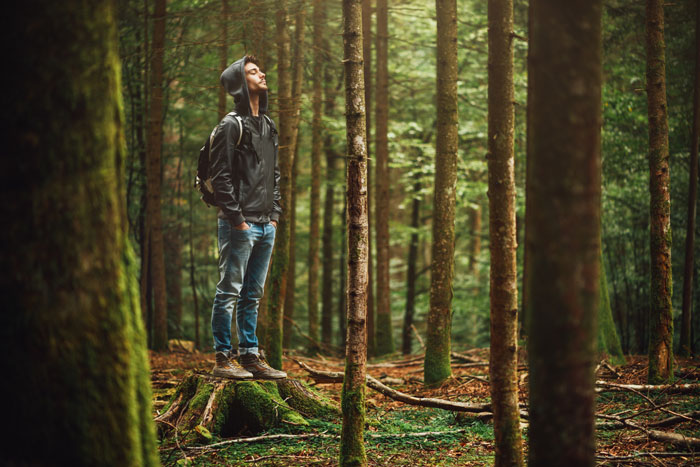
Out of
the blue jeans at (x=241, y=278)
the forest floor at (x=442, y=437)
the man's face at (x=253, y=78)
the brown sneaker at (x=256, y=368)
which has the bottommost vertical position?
the forest floor at (x=442, y=437)

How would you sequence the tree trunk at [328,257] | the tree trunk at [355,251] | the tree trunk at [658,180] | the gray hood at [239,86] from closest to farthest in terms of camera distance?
the tree trunk at [355,251]
the gray hood at [239,86]
the tree trunk at [658,180]
the tree trunk at [328,257]

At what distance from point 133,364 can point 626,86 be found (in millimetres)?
13538

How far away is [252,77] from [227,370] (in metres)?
3.13

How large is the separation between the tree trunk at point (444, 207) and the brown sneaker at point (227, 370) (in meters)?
3.06

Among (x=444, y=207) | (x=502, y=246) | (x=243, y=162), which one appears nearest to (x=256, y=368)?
(x=243, y=162)

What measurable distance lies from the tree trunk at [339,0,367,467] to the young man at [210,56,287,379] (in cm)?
189

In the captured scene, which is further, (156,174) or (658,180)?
(156,174)

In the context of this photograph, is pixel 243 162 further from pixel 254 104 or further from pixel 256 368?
pixel 256 368

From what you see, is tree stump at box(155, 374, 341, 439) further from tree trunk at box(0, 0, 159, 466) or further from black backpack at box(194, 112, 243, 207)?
tree trunk at box(0, 0, 159, 466)

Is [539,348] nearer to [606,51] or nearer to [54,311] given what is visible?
[54,311]

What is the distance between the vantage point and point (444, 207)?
7.70 metres

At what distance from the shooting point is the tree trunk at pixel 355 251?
387 centimetres

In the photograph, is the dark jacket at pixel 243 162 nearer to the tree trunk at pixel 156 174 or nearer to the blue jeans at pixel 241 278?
the blue jeans at pixel 241 278

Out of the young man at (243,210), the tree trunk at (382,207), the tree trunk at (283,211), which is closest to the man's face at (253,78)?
the young man at (243,210)
